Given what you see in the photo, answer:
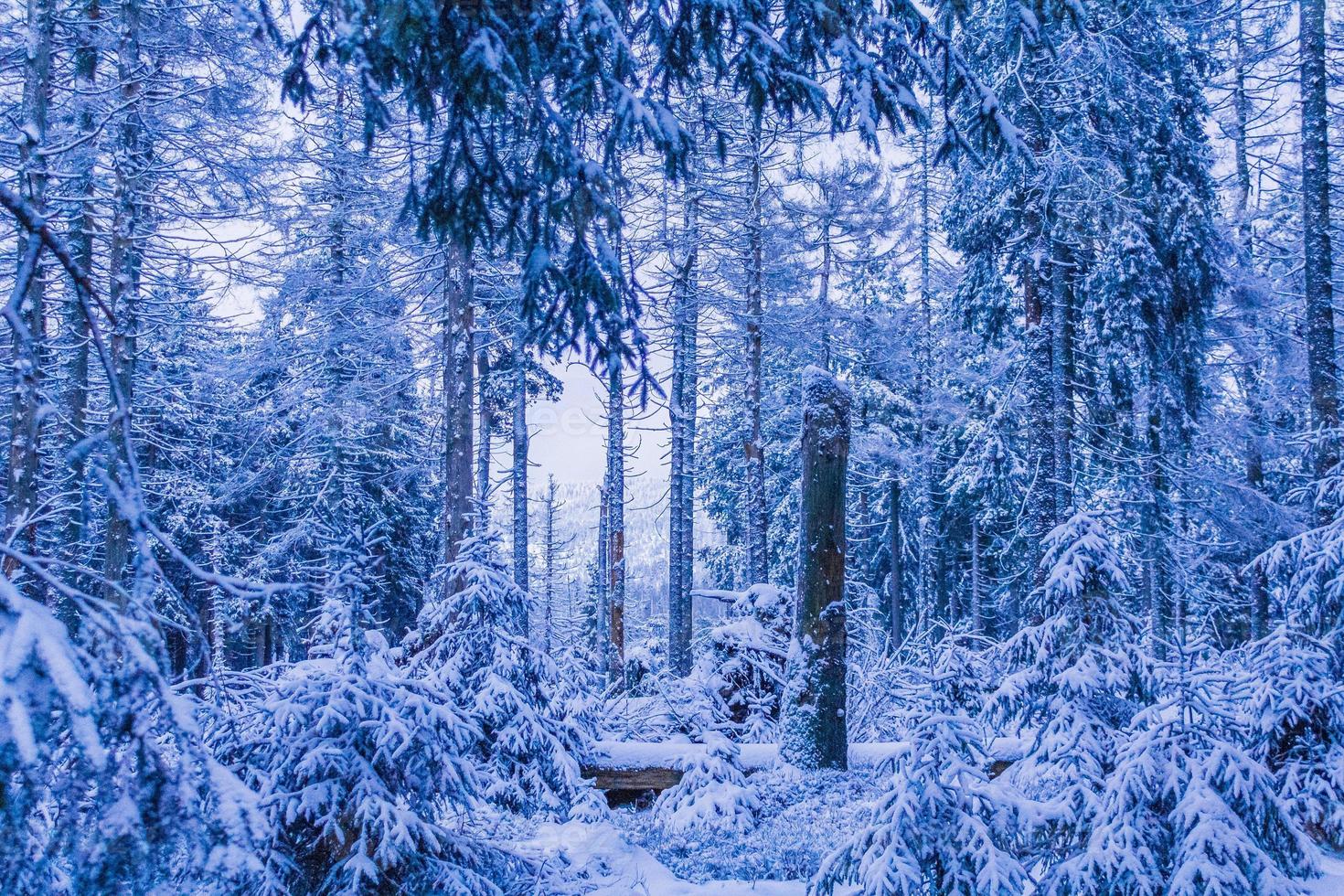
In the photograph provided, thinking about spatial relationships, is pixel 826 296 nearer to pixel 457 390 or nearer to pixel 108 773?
pixel 457 390

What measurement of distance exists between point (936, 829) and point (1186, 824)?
1.14m

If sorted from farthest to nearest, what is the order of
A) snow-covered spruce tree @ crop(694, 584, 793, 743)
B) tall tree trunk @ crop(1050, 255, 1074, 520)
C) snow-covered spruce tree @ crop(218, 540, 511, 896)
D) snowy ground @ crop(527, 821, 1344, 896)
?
tall tree trunk @ crop(1050, 255, 1074, 520) → snow-covered spruce tree @ crop(694, 584, 793, 743) → snowy ground @ crop(527, 821, 1344, 896) → snow-covered spruce tree @ crop(218, 540, 511, 896)

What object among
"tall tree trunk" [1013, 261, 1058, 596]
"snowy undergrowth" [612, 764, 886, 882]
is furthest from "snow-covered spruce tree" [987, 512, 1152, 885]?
"tall tree trunk" [1013, 261, 1058, 596]

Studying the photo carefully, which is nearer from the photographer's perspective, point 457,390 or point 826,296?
point 457,390

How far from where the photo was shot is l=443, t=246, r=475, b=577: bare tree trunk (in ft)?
39.7

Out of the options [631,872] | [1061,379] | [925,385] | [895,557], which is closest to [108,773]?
[631,872]

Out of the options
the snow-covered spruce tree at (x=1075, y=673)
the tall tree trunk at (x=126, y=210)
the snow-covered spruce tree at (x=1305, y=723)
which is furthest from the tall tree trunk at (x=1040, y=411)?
the tall tree trunk at (x=126, y=210)

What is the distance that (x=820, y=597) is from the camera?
771 cm

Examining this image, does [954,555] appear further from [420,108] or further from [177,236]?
Answer: [420,108]

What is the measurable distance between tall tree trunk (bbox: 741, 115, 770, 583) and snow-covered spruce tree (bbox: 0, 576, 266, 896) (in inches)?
530

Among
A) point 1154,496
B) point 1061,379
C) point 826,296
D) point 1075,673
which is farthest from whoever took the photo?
point 826,296

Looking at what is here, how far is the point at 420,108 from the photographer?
3996 millimetres

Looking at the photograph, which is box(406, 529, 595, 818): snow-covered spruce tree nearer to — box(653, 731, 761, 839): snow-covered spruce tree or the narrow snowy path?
the narrow snowy path

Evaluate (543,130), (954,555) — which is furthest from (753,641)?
(954,555)
